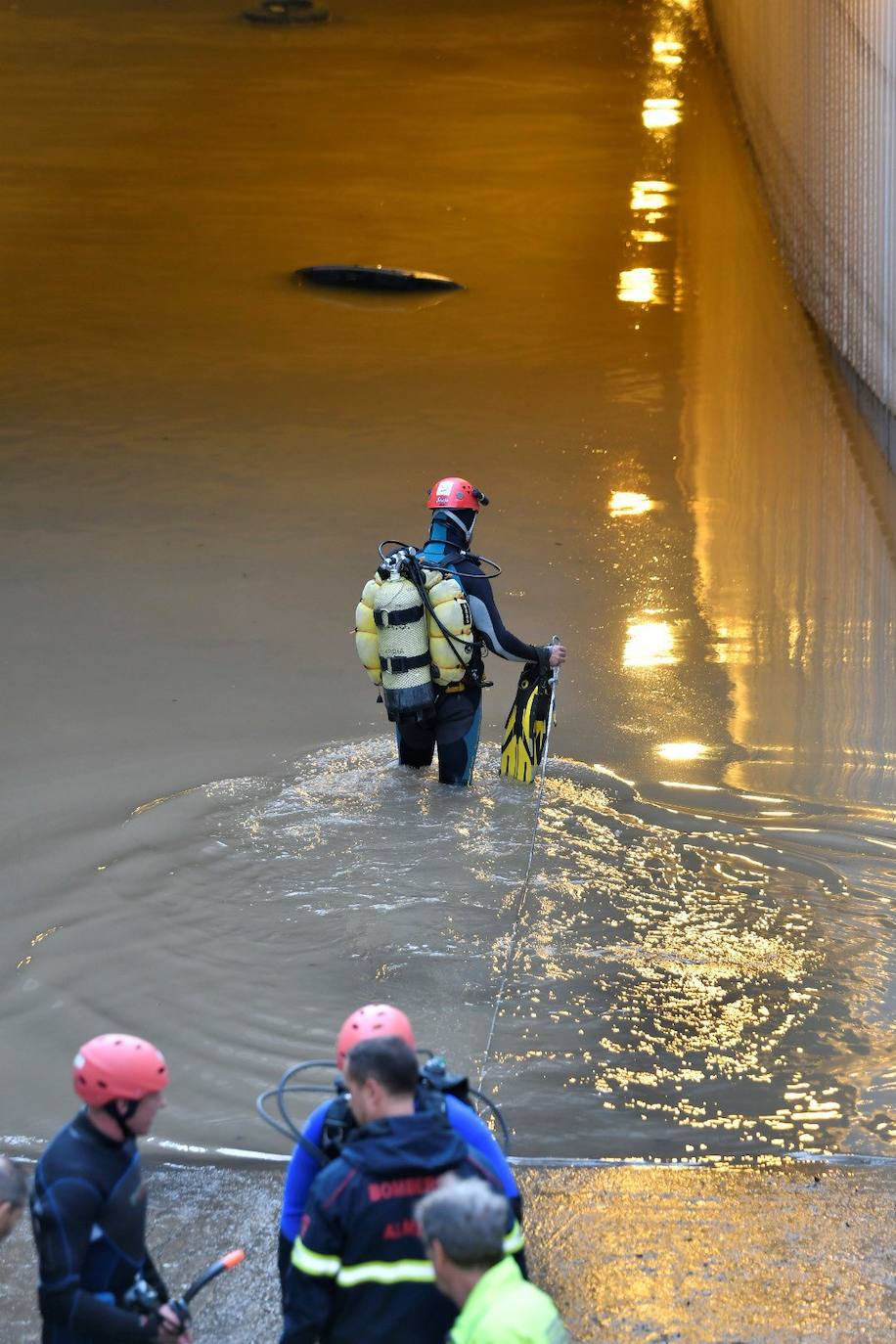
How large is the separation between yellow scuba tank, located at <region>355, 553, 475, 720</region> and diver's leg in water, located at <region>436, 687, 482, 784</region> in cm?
23

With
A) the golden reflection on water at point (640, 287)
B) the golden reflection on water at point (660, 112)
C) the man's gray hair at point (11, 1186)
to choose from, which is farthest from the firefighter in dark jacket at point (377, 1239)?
the golden reflection on water at point (660, 112)

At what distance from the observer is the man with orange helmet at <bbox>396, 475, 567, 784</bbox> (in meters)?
7.80

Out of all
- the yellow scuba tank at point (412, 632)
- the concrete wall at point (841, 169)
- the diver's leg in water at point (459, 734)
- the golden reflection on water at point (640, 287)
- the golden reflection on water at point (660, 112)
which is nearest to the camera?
the yellow scuba tank at point (412, 632)

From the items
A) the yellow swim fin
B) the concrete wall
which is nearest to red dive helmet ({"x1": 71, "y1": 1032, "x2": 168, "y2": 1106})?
the yellow swim fin

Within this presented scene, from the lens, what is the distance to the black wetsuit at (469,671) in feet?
25.7

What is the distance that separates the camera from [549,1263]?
4.65 metres

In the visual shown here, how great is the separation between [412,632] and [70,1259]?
4364 mm

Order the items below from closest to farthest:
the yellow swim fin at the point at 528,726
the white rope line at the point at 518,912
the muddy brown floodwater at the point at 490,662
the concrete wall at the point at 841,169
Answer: the white rope line at the point at 518,912, the muddy brown floodwater at the point at 490,662, the yellow swim fin at the point at 528,726, the concrete wall at the point at 841,169

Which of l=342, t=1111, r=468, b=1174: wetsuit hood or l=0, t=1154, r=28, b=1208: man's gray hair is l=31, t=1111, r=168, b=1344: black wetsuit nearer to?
l=0, t=1154, r=28, b=1208: man's gray hair

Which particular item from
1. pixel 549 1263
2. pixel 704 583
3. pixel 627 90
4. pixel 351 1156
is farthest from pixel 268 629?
pixel 627 90

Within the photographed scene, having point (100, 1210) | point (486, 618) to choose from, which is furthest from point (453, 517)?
point (100, 1210)

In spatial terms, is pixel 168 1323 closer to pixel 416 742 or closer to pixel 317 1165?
pixel 317 1165

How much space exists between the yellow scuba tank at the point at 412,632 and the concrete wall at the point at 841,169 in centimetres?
688

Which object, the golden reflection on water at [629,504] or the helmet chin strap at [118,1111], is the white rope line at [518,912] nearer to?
the helmet chin strap at [118,1111]
